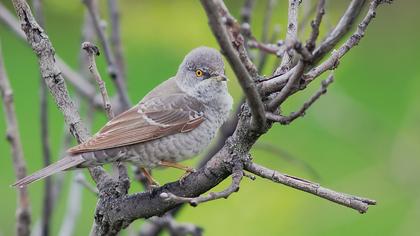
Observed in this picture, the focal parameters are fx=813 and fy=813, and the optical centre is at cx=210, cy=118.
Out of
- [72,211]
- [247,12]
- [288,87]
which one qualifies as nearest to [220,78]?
[247,12]

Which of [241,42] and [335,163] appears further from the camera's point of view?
[335,163]

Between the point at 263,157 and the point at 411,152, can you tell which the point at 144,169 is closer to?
the point at 411,152

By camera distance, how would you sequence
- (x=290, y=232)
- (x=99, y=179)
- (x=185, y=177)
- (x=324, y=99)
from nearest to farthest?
1. (x=185, y=177)
2. (x=99, y=179)
3. (x=324, y=99)
4. (x=290, y=232)

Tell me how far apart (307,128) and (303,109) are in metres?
6.35

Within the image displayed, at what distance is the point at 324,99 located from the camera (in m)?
4.69

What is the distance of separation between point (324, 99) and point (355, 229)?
2047mm

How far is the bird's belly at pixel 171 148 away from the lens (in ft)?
9.87

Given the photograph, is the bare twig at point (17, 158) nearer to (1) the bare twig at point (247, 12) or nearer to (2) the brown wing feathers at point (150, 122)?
(2) the brown wing feathers at point (150, 122)

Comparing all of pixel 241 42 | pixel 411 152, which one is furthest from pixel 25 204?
pixel 411 152

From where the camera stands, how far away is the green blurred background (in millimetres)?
5430

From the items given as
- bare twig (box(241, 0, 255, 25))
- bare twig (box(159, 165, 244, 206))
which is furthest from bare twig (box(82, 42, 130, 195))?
bare twig (box(241, 0, 255, 25))

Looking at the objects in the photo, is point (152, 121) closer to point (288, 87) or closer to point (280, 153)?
point (280, 153)

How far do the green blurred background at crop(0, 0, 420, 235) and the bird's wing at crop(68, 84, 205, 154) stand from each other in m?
1.17

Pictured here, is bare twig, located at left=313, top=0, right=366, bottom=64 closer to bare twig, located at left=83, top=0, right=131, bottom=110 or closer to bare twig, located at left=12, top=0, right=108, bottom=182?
bare twig, located at left=12, top=0, right=108, bottom=182
